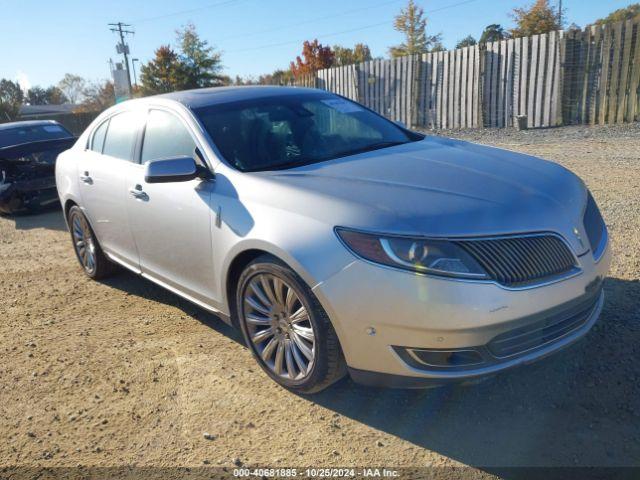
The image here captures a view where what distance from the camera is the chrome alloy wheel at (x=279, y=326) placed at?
303cm

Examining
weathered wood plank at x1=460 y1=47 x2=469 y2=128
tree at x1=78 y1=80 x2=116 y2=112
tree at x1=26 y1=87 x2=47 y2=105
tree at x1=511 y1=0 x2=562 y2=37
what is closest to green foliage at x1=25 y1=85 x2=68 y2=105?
tree at x1=26 y1=87 x2=47 y2=105

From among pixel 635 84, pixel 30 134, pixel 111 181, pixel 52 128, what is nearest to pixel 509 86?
pixel 635 84

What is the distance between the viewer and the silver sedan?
8.45 feet

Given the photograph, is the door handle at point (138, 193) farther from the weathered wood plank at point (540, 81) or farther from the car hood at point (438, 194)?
the weathered wood plank at point (540, 81)

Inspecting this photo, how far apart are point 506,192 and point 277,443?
1.71m

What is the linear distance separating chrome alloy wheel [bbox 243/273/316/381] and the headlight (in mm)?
534

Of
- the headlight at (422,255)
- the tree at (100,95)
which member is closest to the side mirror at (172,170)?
the headlight at (422,255)

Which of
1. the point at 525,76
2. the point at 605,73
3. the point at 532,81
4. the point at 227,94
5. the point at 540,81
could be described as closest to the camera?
the point at 227,94

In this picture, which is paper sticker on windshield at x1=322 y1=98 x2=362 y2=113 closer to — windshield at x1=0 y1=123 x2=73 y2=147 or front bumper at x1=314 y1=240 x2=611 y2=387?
front bumper at x1=314 y1=240 x2=611 y2=387

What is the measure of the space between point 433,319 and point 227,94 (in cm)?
261

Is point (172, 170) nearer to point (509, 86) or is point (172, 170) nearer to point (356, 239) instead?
point (356, 239)

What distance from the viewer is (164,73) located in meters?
36.4

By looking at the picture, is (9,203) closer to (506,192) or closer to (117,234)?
(117,234)

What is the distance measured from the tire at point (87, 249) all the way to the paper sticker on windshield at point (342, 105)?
250cm
